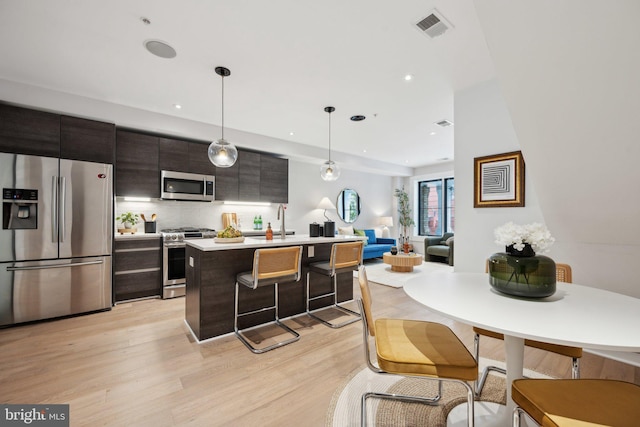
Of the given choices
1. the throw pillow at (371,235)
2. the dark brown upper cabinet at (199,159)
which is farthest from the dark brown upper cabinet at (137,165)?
the throw pillow at (371,235)

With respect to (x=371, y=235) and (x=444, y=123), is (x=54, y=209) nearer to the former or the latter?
(x=444, y=123)

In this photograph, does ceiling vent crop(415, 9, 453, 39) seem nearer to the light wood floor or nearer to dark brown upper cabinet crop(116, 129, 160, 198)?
the light wood floor

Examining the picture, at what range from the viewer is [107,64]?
2.76 metres

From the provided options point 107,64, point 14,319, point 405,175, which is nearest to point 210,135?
point 107,64

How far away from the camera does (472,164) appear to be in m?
3.13

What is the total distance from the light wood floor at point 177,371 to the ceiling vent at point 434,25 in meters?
2.76

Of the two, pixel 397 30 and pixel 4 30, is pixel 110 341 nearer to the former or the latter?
pixel 4 30

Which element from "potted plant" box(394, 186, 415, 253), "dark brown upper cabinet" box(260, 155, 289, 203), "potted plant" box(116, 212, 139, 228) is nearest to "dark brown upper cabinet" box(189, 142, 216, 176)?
"dark brown upper cabinet" box(260, 155, 289, 203)

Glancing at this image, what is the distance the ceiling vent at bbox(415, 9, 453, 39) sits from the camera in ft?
6.68

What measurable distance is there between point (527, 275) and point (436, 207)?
7.62 meters

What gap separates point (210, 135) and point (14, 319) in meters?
3.29

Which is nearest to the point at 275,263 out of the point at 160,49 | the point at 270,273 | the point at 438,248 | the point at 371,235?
→ the point at 270,273

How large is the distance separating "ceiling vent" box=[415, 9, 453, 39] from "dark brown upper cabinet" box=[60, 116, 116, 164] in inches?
152

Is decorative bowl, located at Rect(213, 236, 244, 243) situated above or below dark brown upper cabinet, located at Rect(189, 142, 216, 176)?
below
